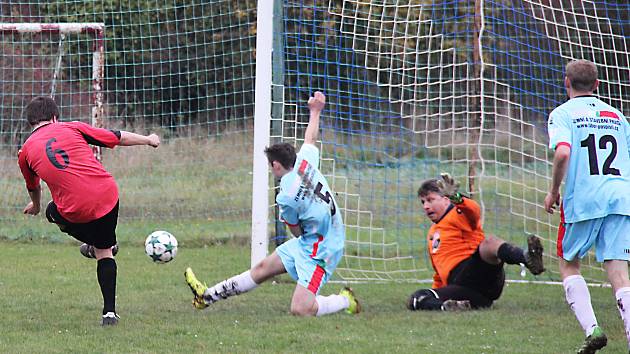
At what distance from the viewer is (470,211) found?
24.6 ft

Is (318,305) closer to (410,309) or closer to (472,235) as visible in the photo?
(410,309)

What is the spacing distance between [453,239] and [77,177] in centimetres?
291

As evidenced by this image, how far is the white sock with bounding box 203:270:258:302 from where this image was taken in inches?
290

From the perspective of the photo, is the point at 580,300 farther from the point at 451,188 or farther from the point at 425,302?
the point at 425,302

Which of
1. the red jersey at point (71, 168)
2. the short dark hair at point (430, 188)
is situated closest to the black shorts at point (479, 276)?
the short dark hair at point (430, 188)

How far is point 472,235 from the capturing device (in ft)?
25.2

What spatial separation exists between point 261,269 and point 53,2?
21.4 ft

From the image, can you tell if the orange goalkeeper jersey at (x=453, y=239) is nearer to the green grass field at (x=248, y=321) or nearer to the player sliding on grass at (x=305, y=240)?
the green grass field at (x=248, y=321)

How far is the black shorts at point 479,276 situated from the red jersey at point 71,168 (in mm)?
2714

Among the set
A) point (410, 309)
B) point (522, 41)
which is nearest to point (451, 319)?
point (410, 309)

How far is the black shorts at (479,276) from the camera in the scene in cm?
762

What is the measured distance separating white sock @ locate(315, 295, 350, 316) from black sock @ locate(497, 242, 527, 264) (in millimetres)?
1177

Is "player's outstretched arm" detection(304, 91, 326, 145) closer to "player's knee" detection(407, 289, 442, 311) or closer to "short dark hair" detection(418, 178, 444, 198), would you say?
"short dark hair" detection(418, 178, 444, 198)

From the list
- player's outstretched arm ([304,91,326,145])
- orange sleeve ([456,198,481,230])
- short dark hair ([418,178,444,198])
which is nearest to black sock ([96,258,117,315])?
player's outstretched arm ([304,91,326,145])
